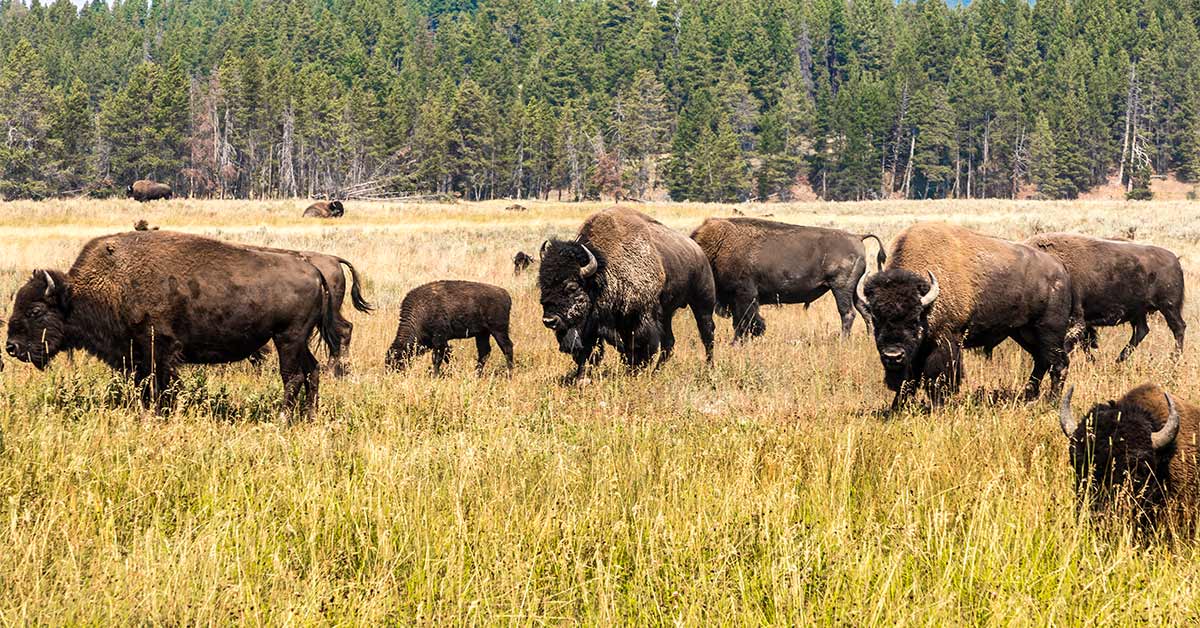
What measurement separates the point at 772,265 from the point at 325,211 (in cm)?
3564

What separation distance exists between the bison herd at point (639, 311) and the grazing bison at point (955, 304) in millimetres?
17

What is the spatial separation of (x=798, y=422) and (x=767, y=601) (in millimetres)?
3268

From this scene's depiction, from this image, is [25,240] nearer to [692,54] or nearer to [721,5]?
[692,54]

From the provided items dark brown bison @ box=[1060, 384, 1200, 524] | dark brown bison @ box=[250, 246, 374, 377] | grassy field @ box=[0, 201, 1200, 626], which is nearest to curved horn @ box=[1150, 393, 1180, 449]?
dark brown bison @ box=[1060, 384, 1200, 524]

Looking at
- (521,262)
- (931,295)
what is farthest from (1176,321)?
(521,262)

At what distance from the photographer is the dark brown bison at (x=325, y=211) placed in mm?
44719

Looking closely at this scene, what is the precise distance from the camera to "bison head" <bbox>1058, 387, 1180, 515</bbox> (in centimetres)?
459

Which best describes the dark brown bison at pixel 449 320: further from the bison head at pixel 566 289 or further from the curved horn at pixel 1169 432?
the curved horn at pixel 1169 432

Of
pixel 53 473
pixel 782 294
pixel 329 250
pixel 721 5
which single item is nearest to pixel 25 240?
pixel 329 250

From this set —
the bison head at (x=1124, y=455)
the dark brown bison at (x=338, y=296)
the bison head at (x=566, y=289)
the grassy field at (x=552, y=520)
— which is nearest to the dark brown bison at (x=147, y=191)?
the dark brown bison at (x=338, y=296)

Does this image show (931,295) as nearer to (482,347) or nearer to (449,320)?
(449,320)

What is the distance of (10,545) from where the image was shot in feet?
13.0

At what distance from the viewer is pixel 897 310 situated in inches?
291

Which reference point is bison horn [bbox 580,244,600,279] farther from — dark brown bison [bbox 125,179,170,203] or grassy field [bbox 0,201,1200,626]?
dark brown bison [bbox 125,179,170,203]
